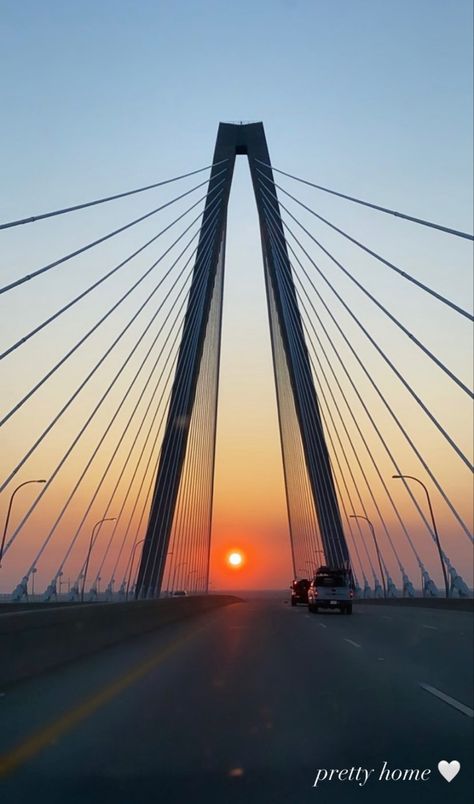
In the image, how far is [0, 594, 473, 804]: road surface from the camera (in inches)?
267

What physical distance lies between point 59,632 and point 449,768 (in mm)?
8964

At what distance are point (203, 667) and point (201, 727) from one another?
629 cm

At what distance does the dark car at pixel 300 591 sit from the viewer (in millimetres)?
64250

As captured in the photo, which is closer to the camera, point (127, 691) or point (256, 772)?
point (256, 772)

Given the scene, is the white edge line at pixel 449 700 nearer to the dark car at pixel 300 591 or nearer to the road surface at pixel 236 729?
the road surface at pixel 236 729

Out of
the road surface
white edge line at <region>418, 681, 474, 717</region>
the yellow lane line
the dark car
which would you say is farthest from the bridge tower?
white edge line at <region>418, 681, 474, 717</region>

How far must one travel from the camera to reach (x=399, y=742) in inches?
333

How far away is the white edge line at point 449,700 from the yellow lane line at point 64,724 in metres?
3.93

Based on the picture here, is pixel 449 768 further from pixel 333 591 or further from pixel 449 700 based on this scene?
pixel 333 591

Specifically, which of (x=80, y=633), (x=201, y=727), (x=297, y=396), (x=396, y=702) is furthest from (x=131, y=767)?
(x=297, y=396)

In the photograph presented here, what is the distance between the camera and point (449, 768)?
7.51 meters

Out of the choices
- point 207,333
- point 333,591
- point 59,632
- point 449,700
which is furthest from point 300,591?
point 449,700

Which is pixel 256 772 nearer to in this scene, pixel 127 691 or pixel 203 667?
pixel 127 691

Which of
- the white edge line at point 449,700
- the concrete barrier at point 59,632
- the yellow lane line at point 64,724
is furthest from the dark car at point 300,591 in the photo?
the white edge line at point 449,700
